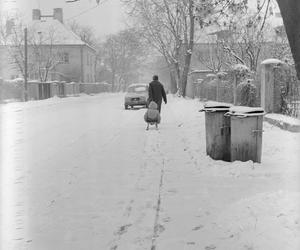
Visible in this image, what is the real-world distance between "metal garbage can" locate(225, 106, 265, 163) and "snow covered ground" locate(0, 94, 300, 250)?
0.22 meters

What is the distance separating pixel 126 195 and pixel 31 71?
59237 mm

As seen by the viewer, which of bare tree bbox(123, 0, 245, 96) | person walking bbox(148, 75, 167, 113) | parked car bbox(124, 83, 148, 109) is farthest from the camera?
bare tree bbox(123, 0, 245, 96)

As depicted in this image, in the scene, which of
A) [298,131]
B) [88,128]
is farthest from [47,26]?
[298,131]

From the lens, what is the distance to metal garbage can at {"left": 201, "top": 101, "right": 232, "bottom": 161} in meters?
9.37

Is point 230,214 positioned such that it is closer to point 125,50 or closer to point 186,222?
point 186,222

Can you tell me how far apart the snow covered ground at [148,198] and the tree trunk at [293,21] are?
179 cm

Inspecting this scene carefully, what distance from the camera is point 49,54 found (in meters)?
62.3

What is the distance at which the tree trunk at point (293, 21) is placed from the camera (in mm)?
6305

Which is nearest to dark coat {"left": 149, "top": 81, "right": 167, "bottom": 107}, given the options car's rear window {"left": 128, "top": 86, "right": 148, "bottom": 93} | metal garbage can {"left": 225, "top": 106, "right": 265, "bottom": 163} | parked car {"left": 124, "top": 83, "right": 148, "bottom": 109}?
metal garbage can {"left": 225, "top": 106, "right": 265, "bottom": 163}

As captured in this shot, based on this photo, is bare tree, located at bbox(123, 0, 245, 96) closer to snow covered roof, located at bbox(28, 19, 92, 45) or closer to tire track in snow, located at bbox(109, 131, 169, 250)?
snow covered roof, located at bbox(28, 19, 92, 45)

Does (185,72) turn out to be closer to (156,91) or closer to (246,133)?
(156,91)

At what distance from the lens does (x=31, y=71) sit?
63.8 meters

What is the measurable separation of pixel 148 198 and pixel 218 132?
10.5ft

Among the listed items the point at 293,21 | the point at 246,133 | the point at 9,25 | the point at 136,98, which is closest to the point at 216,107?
the point at 246,133
